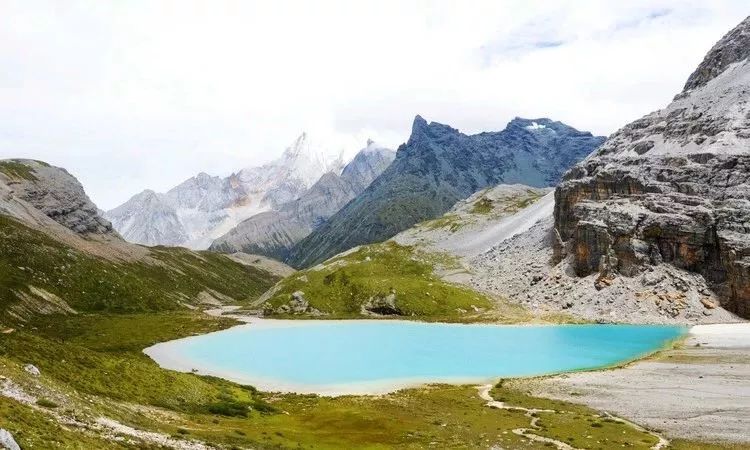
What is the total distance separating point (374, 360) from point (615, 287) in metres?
91.0

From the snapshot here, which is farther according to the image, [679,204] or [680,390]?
[679,204]

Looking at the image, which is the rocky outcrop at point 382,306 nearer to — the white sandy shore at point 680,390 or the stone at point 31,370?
the white sandy shore at point 680,390

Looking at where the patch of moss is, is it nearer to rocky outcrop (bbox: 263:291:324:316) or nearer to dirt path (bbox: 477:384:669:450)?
dirt path (bbox: 477:384:669:450)

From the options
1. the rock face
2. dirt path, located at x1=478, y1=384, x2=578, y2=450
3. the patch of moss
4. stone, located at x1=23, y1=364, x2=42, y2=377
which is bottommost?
dirt path, located at x1=478, y1=384, x2=578, y2=450

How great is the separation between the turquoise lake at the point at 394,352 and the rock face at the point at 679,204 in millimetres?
33568

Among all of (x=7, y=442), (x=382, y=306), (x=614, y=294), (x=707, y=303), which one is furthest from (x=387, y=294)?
(x=7, y=442)

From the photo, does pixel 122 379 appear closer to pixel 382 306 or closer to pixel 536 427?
pixel 536 427

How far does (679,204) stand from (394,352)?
4253 inches

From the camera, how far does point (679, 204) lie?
Answer: 161750 mm

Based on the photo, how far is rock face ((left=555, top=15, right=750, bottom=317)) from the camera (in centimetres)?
14975

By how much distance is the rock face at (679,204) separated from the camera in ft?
Result: 491

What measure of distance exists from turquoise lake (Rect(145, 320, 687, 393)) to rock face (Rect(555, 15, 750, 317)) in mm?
33568

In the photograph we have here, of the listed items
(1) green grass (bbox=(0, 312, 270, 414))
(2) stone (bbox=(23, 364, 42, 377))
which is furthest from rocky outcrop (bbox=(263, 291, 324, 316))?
(2) stone (bbox=(23, 364, 42, 377))

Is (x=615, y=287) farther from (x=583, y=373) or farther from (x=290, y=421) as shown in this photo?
(x=290, y=421)
